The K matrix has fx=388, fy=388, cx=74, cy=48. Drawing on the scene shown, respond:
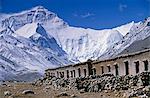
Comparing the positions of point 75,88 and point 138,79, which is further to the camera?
point 75,88

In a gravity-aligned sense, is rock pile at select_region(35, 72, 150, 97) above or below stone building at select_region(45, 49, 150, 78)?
below

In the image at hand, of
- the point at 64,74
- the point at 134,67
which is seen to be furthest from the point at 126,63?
the point at 64,74

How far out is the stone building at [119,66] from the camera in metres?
33.1

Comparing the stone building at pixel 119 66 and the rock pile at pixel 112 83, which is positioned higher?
the stone building at pixel 119 66

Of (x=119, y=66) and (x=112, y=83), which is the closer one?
(x=112, y=83)

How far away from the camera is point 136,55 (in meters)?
34.1

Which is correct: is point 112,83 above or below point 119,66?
below

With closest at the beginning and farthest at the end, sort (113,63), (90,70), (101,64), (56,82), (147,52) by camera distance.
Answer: (147,52), (56,82), (113,63), (101,64), (90,70)

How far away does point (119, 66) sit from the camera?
3719 cm

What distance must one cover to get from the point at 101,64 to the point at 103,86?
13580mm

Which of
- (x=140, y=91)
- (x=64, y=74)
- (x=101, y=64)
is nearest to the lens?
(x=140, y=91)

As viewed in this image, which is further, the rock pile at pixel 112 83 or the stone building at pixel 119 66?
the stone building at pixel 119 66

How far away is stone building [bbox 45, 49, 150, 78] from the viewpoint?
3309 centimetres

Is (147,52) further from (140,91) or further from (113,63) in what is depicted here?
(140,91)
